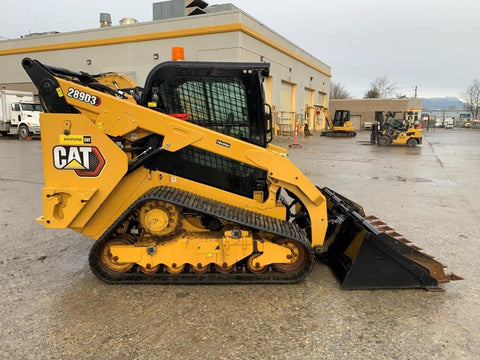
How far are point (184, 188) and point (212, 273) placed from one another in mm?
922

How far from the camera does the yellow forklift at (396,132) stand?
20703 mm

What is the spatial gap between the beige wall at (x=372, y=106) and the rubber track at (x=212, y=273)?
48956 mm

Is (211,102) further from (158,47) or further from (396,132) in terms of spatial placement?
(396,132)

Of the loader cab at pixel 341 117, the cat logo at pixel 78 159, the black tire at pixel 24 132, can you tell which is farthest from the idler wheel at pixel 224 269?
the loader cab at pixel 341 117

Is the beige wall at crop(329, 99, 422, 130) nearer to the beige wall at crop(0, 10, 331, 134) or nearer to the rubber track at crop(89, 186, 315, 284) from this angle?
the beige wall at crop(0, 10, 331, 134)

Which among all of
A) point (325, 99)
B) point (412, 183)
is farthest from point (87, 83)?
point (325, 99)

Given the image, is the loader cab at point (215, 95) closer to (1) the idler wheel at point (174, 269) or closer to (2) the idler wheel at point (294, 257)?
(2) the idler wheel at point (294, 257)

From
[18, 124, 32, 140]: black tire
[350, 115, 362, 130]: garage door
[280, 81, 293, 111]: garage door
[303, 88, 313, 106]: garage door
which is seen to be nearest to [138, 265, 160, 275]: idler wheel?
[18, 124, 32, 140]: black tire

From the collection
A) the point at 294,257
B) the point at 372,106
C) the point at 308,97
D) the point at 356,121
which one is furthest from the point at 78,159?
the point at 372,106

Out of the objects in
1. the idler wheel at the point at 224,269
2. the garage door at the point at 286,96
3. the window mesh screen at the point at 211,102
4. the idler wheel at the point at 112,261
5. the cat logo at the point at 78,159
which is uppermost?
the garage door at the point at 286,96

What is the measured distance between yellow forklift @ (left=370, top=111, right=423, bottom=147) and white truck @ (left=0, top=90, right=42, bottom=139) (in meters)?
20.5

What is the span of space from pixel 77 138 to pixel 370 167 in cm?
1043

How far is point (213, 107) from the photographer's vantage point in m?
3.68

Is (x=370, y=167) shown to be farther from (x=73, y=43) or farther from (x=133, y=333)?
(x=73, y=43)
